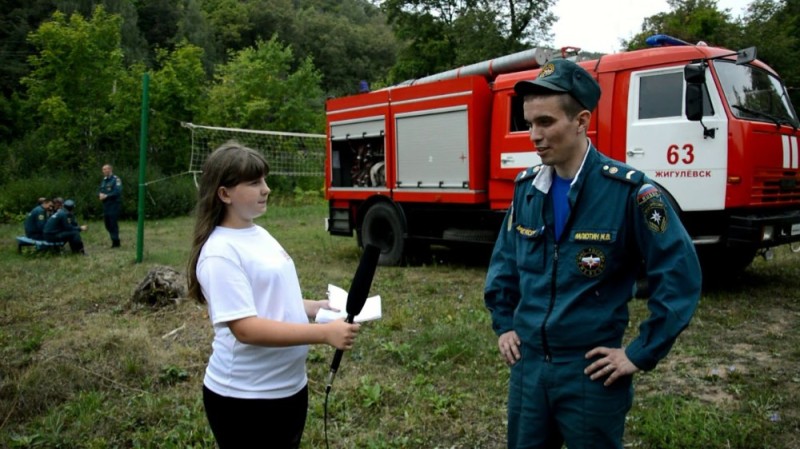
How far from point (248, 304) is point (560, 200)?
108cm

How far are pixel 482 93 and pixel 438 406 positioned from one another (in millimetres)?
5673

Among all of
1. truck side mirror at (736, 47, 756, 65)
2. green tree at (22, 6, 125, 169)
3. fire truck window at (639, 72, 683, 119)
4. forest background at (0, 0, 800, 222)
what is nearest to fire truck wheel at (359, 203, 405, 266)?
fire truck window at (639, 72, 683, 119)

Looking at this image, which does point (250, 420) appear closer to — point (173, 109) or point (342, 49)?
point (173, 109)

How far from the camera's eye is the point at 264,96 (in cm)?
3138

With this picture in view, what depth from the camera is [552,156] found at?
6.96ft

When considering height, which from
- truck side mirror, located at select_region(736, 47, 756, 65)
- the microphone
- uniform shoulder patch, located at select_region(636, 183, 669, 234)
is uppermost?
truck side mirror, located at select_region(736, 47, 756, 65)

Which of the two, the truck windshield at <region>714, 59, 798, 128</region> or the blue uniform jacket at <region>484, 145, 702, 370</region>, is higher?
the truck windshield at <region>714, 59, 798, 128</region>

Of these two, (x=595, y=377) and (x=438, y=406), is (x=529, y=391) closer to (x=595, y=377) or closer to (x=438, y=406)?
(x=595, y=377)

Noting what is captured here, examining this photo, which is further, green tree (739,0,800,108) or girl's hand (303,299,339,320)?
green tree (739,0,800,108)

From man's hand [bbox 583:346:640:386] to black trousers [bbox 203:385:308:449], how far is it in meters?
1.03

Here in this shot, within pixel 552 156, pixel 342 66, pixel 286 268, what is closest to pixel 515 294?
pixel 552 156

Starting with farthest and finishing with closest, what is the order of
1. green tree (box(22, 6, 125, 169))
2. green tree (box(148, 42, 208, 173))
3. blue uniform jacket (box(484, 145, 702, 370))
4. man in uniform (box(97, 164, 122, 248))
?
green tree (box(148, 42, 208, 173)) < green tree (box(22, 6, 125, 169)) < man in uniform (box(97, 164, 122, 248)) < blue uniform jacket (box(484, 145, 702, 370))

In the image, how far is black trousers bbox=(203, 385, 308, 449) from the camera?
7.20 ft

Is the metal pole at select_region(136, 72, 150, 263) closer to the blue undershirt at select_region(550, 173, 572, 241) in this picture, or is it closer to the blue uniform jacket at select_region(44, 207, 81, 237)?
the blue uniform jacket at select_region(44, 207, 81, 237)
